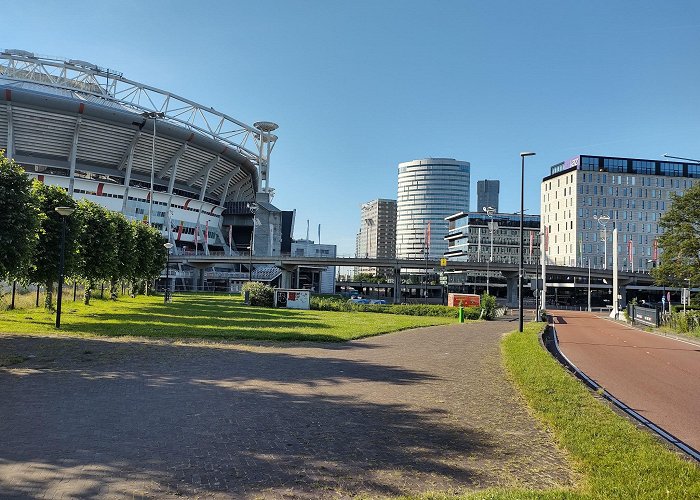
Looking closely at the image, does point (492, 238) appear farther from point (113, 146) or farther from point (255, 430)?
point (255, 430)

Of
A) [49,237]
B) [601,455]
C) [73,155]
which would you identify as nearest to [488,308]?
[49,237]

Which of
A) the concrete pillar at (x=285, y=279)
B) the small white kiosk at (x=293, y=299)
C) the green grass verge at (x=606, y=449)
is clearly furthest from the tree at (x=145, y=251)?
the concrete pillar at (x=285, y=279)

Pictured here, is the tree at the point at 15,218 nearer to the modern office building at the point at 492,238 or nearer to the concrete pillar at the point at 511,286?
the concrete pillar at the point at 511,286

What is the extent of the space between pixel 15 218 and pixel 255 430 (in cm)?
1454

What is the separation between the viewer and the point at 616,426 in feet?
26.2

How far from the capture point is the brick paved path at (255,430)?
5.82 meters

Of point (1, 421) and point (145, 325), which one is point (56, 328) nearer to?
point (145, 325)

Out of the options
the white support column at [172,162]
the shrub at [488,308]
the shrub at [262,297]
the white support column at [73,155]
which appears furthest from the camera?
the white support column at [172,162]

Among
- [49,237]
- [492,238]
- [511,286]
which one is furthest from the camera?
[492,238]

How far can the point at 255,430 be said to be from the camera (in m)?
7.73

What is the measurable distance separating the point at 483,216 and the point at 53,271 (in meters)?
134

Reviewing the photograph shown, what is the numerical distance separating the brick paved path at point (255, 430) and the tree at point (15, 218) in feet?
16.8

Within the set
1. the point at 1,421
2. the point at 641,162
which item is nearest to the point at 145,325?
the point at 1,421

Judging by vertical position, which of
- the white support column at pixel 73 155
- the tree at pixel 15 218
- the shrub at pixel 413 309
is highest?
the white support column at pixel 73 155
